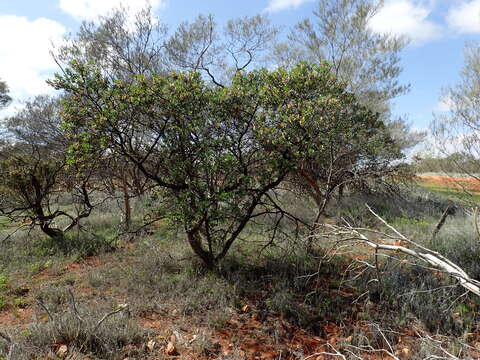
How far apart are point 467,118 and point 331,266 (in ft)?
34.7

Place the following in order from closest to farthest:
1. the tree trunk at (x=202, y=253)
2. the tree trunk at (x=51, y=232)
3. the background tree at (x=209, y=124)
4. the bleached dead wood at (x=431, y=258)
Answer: the bleached dead wood at (x=431, y=258), the background tree at (x=209, y=124), the tree trunk at (x=202, y=253), the tree trunk at (x=51, y=232)

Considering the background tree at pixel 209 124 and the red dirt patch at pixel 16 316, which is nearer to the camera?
the red dirt patch at pixel 16 316

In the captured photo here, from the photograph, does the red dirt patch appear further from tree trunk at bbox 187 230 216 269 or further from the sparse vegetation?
tree trunk at bbox 187 230 216 269

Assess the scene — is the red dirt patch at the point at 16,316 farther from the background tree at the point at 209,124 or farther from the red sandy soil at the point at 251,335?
the background tree at the point at 209,124

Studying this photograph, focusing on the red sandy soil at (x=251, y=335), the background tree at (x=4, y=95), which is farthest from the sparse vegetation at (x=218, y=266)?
the background tree at (x=4, y=95)

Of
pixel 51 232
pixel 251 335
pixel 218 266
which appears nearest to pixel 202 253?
pixel 218 266

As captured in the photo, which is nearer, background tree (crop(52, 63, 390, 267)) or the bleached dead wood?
the bleached dead wood

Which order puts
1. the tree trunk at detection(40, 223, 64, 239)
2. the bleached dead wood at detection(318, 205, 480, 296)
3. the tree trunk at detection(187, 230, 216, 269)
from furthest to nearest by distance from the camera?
the tree trunk at detection(40, 223, 64, 239), the tree trunk at detection(187, 230, 216, 269), the bleached dead wood at detection(318, 205, 480, 296)

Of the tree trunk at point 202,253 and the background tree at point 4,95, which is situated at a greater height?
the background tree at point 4,95

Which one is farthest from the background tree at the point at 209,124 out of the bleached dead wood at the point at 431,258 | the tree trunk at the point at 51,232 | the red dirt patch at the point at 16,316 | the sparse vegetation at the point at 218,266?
the tree trunk at the point at 51,232

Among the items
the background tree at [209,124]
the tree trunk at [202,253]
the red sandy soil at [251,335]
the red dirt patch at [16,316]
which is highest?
the background tree at [209,124]

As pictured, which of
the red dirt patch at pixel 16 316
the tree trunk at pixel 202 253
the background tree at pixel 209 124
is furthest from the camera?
the tree trunk at pixel 202 253

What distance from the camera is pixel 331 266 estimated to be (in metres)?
5.55

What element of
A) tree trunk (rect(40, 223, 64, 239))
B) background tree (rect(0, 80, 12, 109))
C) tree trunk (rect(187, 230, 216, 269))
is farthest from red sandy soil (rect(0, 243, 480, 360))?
background tree (rect(0, 80, 12, 109))
